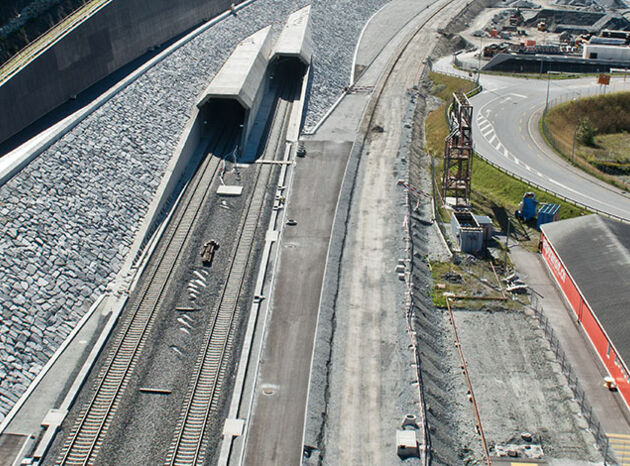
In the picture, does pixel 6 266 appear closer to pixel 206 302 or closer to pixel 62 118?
pixel 206 302

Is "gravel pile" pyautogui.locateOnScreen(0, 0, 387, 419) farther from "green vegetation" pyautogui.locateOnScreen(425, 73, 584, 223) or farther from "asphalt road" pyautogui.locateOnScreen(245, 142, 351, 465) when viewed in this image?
"green vegetation" pyautogui.locateOnScreen(425, 73, 584, 223)

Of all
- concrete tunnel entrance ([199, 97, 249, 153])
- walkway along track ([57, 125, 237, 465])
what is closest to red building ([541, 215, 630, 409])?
walkway along track ([57, 125, 237, 465])

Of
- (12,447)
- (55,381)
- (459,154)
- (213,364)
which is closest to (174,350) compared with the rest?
(213,364)

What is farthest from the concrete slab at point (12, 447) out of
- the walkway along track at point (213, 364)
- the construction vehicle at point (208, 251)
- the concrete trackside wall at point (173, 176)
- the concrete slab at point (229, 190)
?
the concrete slab at point (229, 190)

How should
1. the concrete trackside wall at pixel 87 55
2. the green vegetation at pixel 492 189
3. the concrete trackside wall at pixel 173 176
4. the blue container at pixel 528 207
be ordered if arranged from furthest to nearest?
the green vegetation at pixel 492 189, the blue container at pixel 528 207, the concrete trackside wall at pixel 87 55, the concrete trackside wall at pixel 173 176

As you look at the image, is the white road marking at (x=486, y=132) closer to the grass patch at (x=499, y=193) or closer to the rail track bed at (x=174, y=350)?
the grass patch at (x=499, y=193)

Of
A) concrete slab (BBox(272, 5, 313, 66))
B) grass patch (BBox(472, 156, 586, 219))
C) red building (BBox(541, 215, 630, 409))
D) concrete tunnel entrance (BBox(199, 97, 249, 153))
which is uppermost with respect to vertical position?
concrete slab (BBox(272, 5, 313, 66))

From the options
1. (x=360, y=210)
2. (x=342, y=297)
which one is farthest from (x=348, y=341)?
(x=360, y=210)
